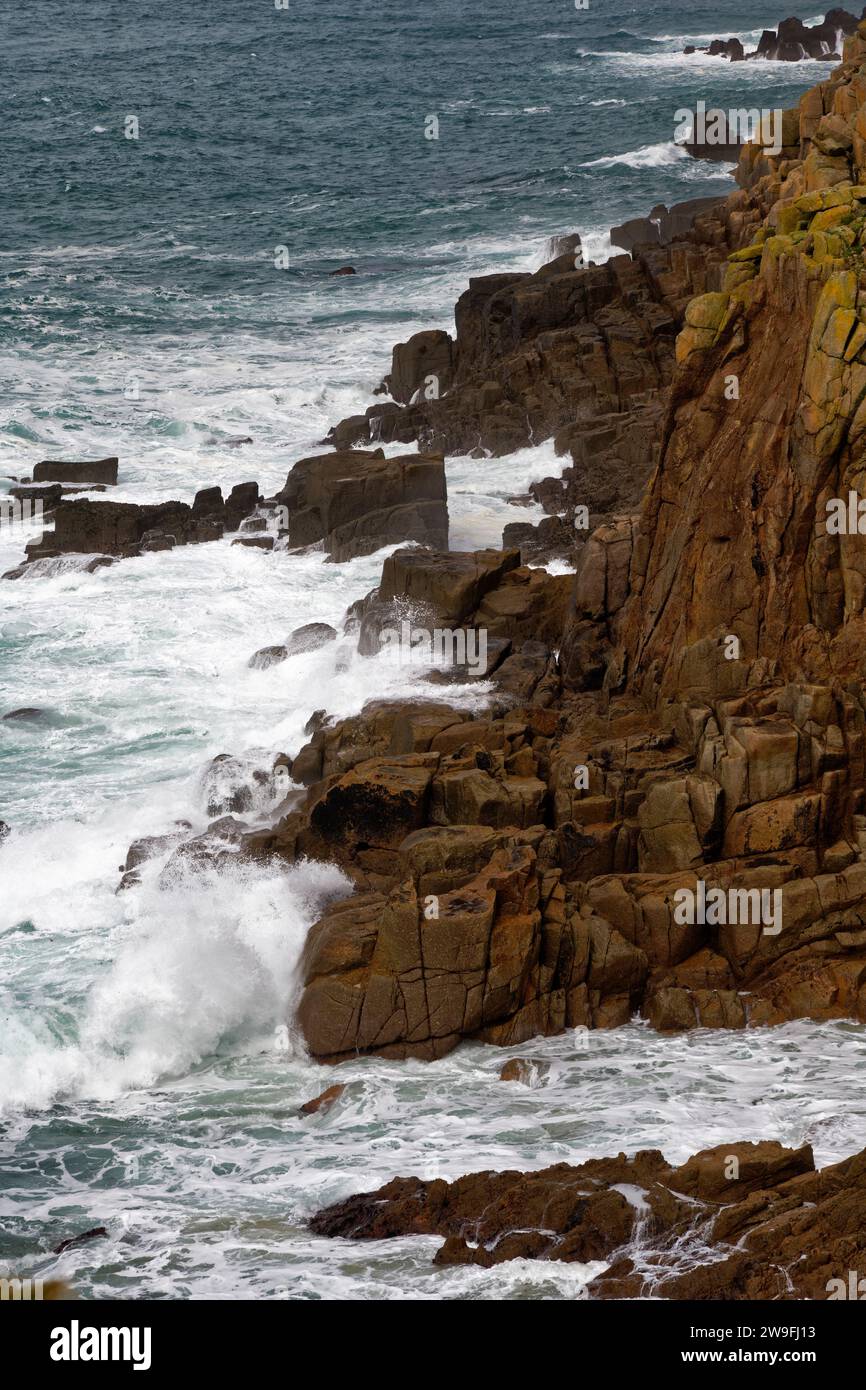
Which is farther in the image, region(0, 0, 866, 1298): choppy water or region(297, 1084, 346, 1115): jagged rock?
region(297, 1084, 346, 1115): jagged rock

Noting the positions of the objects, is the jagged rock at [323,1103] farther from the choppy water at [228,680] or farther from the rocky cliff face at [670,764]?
the rocky cliff face at [670,764]

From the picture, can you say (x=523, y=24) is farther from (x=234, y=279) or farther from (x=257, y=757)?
(x=257, y=757)

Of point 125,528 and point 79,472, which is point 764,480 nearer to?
point 125,528

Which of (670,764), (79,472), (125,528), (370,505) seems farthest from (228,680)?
(79,472)

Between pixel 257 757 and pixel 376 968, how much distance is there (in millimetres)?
8510

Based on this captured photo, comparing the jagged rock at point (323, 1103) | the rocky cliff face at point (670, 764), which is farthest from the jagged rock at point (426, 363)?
the jagged rock at point (323, 1103)

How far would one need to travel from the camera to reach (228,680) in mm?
36312

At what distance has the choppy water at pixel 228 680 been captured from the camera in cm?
2102

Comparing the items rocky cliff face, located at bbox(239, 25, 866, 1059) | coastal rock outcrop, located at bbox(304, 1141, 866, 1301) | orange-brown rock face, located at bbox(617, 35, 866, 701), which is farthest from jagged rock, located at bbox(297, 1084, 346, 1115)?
orange-brown rock face, located at bbox(617, 35, 866, 701)

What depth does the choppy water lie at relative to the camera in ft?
68.9

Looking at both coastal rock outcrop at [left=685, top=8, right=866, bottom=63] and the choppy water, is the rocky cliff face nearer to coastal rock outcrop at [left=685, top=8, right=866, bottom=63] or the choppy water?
the choppy water

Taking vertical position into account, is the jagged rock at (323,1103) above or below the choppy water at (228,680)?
below

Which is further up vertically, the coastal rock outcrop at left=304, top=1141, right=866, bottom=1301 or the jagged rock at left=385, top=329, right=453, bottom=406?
the jagged rock at left=385, top=329, right=453, bottom=406

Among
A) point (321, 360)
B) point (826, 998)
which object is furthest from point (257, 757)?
point (321, 360)
